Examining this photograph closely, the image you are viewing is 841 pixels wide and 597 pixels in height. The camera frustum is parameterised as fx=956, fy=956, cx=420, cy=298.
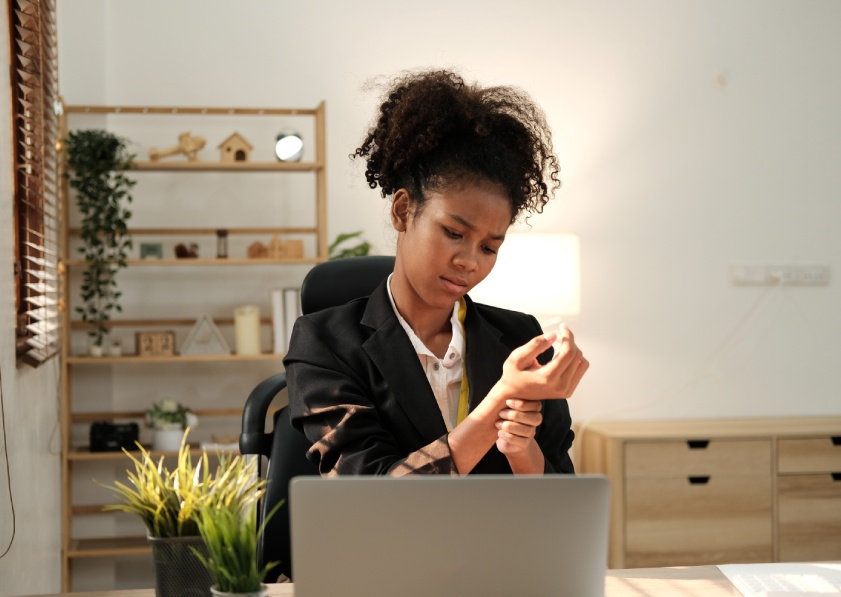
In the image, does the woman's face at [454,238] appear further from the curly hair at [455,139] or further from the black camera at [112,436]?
the black camera at [112,436]

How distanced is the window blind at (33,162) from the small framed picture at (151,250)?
0.55 meters

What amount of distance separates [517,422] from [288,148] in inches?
97.4

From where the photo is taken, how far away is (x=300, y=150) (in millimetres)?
3633

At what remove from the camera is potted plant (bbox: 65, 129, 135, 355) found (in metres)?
3.37

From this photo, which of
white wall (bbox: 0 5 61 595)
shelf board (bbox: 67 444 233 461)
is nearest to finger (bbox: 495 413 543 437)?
white wall (bbox: 0 5 61 595)

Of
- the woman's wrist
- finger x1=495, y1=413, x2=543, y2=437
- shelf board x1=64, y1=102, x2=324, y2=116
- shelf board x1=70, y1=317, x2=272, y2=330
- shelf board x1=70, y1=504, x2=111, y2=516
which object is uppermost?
shelf board x1=64, y1=102, x2=324, y2=116

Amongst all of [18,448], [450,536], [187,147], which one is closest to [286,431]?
[450,536]

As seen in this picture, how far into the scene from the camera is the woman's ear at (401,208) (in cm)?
162

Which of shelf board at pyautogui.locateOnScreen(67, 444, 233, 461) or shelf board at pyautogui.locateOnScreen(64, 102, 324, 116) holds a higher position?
shelf board at pyautogui.locateOnScreen(64, 102, 324, 116)

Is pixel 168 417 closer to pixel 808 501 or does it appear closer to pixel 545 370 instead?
pixel 808 501

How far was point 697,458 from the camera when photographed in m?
3.59

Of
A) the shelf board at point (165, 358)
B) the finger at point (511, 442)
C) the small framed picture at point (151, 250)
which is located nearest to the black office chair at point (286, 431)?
the finger at point (511, 442)

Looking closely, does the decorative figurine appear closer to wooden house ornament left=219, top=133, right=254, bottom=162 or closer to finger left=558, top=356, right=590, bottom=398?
wooden house ornament left=219, top=133, right=254, bottom=162

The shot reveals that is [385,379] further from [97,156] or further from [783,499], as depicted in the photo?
[783,499]
